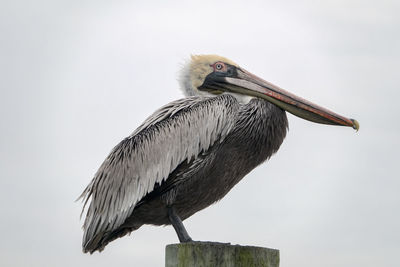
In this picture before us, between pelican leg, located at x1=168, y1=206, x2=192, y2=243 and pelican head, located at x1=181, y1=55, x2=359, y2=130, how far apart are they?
147 cm

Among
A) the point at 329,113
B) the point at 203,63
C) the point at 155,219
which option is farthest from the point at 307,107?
the point at 155,219

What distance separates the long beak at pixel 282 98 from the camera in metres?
6.03

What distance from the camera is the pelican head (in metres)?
6.07

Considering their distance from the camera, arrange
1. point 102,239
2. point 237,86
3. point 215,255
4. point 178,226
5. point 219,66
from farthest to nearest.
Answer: point 219,66, point 237,86, point 102,239, point 178,226, point 215,255

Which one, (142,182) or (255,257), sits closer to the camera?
(255,257)

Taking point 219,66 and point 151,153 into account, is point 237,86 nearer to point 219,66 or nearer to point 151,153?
point 219,66

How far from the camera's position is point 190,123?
20.4 feet

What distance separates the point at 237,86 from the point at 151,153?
3.80ft

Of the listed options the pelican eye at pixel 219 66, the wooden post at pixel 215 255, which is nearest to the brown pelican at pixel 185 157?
the pelican eye at pixel 219 66

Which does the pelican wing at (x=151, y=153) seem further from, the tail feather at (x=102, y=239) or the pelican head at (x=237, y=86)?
the pelican head at (x=237, y=86)

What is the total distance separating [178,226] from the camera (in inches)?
229

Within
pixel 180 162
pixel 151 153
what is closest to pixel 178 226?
pixel 180 162

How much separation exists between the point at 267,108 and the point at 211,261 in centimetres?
197

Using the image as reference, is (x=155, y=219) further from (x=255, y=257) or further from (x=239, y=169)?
(x=255, y=257)
